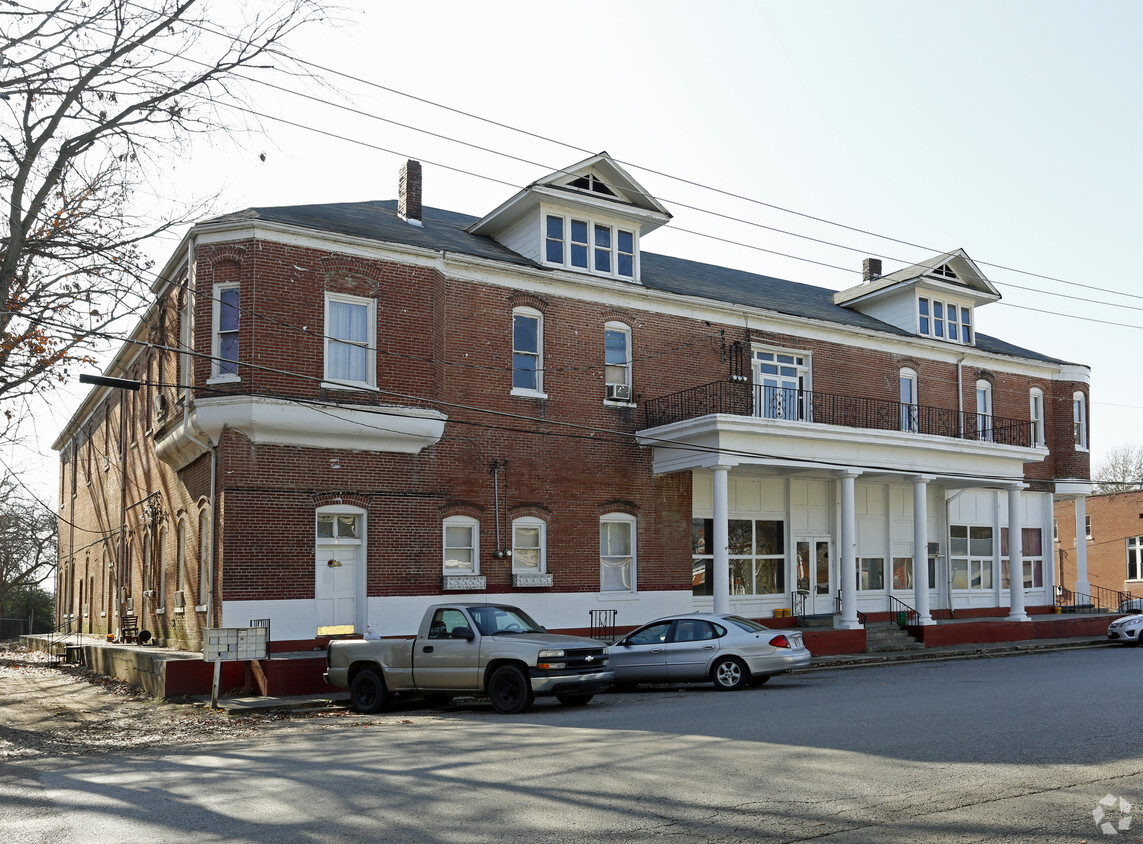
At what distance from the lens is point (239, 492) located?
2047 centimetres

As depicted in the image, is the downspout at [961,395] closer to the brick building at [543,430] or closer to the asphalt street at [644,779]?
the brick building at [543,430]

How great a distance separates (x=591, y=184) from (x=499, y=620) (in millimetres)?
13415

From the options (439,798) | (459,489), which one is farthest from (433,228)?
(439,798)

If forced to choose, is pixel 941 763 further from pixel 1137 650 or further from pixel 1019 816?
pixel 1137 650

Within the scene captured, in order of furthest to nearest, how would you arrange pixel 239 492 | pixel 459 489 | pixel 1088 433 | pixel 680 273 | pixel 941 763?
pixel 1088 433
pixel 680 273
pixel 459 489
pixel 239 492
pixel 941 763

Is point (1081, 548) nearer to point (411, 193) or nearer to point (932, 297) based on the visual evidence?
point (932, 297)

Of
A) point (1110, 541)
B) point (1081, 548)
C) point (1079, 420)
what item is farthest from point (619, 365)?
point (1110, 541)

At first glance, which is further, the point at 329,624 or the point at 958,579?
the point at 958,579

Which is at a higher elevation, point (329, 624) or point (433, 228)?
point (433, 228)

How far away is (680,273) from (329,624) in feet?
48.9

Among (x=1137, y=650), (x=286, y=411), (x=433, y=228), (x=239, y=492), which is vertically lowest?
(x=1137, y=650)

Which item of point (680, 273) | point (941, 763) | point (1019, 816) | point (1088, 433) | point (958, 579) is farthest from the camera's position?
point (1088, 433)

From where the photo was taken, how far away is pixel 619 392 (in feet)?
86.4

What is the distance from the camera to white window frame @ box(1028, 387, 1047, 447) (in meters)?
35.7
